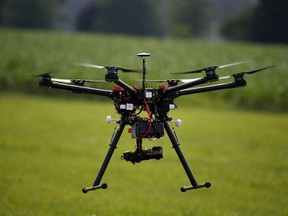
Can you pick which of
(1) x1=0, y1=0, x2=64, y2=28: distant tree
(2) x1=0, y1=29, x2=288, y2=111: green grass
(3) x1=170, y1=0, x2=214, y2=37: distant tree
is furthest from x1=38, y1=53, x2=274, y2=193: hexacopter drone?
(3) x1=170, y1=0, x2=214, y2=37: distant tree

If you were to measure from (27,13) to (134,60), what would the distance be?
2450 inches

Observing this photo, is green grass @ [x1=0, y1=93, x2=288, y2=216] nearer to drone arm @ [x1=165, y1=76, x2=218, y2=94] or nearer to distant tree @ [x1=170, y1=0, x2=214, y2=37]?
drone arm @ [x1=165, y1=76, x2=218, y2=94]

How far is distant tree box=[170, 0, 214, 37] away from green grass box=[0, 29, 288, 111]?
47.1 meters

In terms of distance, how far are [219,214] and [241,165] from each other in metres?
7.53

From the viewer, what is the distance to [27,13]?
352ft

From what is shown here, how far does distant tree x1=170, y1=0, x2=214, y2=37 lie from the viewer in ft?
382

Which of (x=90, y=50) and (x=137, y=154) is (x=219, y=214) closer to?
(x=137, y=154)

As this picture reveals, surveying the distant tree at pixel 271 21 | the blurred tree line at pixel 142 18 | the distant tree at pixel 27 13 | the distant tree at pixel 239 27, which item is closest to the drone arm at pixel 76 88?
the distant tree at pixel 271 21

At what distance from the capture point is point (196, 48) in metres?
64.3

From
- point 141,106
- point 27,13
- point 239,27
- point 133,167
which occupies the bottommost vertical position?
point 133,167

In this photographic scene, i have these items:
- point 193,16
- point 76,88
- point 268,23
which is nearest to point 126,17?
point 193,16

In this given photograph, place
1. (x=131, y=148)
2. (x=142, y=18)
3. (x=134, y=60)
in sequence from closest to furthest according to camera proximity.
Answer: (x=131, y=148) → (x=134, y=60) → (x=142, y=18)

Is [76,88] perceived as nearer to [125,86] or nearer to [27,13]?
[125,86]

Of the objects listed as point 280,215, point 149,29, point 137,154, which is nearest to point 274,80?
point 280,215
